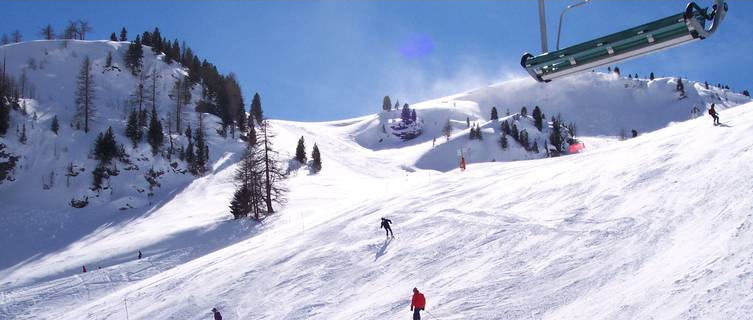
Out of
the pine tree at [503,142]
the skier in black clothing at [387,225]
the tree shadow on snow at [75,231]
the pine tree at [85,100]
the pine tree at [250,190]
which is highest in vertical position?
the pine tree at [85,100]

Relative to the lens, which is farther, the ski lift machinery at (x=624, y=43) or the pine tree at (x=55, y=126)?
the pine tree at (x=55, y=126)

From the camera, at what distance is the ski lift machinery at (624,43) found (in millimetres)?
7090

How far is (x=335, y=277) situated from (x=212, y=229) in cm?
2256

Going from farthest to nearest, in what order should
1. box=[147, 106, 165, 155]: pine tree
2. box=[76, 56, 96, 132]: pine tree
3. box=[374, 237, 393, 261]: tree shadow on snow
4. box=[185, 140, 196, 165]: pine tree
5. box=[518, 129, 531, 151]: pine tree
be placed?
box=[518, 129, 531, 151]: pine tree, box=[76, 56, 96, 132]: pine tree, box=[147, 106, 165, 155]: pine tree, box=[185, 140, 196, 165]: pine tree, box=[374, 237, 393, 261]: tree shadow on snow

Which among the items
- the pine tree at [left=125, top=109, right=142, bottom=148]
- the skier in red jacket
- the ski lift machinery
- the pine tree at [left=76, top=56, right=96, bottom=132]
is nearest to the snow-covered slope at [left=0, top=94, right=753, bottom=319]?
the skier in red jacket

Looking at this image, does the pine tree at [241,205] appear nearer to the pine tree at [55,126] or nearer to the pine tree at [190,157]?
the pine tree at [190,157]

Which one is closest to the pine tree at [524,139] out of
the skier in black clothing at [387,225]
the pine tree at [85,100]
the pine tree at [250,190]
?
the pine tree at [85,100]

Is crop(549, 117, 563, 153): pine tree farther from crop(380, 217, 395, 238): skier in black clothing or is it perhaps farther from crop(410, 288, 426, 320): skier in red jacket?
crop(410, 288, 426, 320): skier in red jacket

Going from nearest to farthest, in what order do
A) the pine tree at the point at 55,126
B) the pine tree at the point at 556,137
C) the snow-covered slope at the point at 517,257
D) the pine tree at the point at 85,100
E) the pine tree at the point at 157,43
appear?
the snow-covered slope at the point at 517,257
the pine tree at the point at 55,126
the pine tree at the point at 85,100
the pine tree at the point at 157,43
the pine tree at the point at 556,137

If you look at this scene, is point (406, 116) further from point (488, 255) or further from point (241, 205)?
point (488, 255)

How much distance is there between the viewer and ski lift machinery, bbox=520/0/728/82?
709 centimetres

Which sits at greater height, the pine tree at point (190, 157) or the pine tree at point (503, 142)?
the pine tree at point (503, 142)

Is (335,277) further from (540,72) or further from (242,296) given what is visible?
(540,72)

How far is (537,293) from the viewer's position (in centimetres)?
1515
